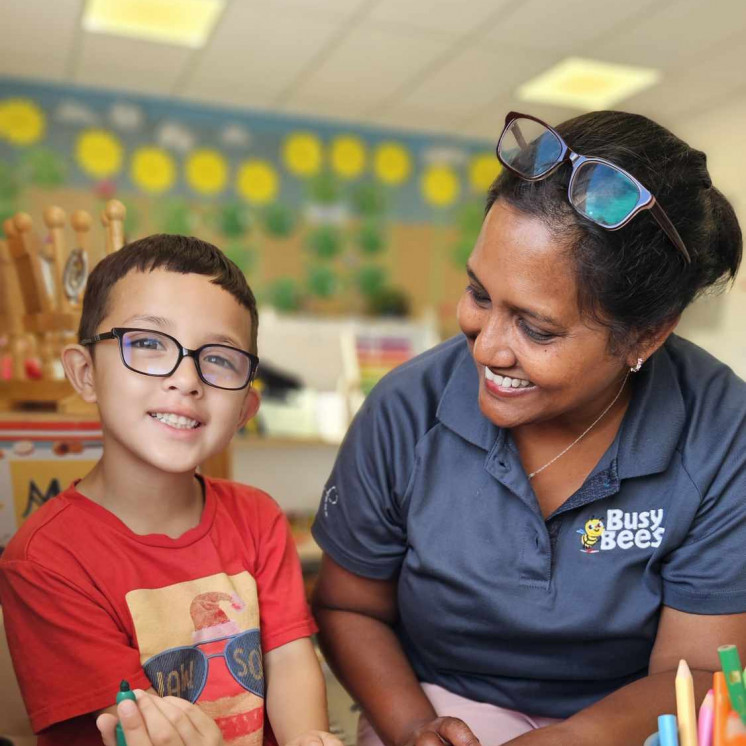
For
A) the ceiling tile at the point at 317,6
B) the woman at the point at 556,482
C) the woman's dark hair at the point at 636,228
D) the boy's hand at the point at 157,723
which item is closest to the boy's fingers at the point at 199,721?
the boy's hand at the point at 157,723

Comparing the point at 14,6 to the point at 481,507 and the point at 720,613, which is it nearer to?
the point at 481,507

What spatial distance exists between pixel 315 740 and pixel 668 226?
0.73 metres

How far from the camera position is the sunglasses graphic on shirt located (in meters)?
0.99

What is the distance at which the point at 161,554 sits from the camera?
1054 millimetres

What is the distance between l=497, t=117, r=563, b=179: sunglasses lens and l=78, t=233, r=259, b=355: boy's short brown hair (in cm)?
40

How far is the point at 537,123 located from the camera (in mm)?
1077

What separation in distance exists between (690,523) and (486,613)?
0.30 m

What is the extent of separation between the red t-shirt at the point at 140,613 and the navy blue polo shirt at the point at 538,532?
0.58ft

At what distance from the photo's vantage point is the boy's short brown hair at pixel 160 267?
3.62ft

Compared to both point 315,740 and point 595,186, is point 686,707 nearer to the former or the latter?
point 315,740

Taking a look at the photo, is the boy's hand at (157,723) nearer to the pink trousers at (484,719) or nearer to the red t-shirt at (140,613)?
the red t-shirt at (140,613)

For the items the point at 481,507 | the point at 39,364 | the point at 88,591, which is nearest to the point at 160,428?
the point at 88,591

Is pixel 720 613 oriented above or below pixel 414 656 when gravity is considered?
above

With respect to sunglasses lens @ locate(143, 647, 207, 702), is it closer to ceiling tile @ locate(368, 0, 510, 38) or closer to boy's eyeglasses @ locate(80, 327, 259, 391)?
boy's eyeglasses @ locate(80, 327, 259, 391)
